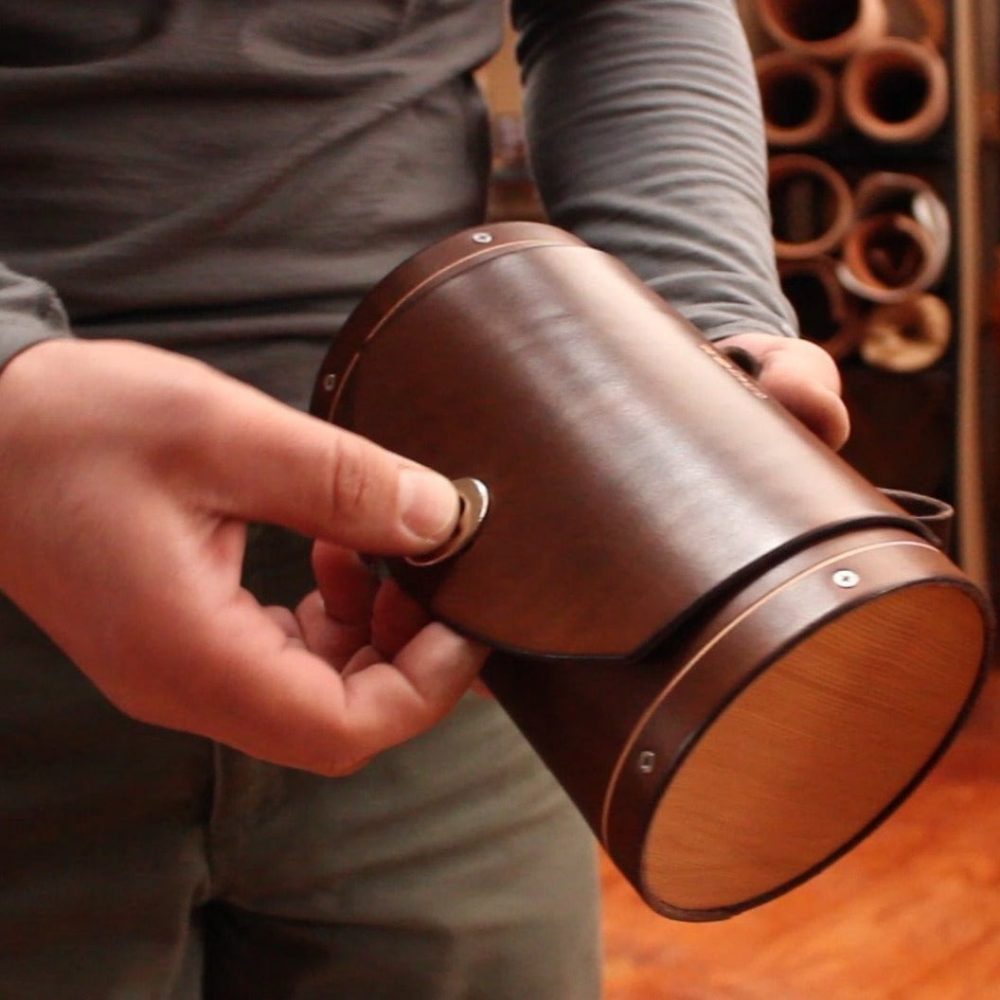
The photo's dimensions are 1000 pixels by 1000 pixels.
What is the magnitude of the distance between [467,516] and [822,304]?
6.24 ft

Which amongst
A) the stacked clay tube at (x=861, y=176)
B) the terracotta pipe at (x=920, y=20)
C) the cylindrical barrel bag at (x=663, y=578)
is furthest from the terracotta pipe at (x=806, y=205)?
the cylindrical barrel bag at (x=663, y=578)

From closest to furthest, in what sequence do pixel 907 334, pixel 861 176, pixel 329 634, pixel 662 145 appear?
pixel 329 634 < pixel 662 145 < pixel 907 334 < pixel 861 176

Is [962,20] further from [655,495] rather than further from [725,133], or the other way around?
[655,495]

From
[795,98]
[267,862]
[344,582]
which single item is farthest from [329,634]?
[795,98]

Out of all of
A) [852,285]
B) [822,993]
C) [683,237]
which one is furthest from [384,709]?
[852,285]

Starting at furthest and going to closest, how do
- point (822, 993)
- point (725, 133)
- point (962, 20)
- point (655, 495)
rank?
point (962, 20) < point (822, 993) < point (725, 133) < point (655, 495)

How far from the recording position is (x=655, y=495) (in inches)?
15.3

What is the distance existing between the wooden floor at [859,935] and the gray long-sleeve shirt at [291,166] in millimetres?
1033

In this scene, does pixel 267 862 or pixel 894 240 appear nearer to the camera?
pixel 267 862

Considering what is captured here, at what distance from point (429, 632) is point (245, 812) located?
0.57 ft

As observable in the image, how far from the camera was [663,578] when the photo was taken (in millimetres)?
376

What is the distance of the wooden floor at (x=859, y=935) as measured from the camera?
4.69 feet

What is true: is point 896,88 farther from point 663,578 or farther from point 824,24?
point 663,578

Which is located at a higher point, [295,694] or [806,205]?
[295,694]
